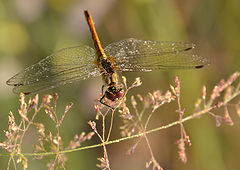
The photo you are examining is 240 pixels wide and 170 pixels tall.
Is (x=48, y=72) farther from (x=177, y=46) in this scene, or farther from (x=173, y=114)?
(x=173, y=114)

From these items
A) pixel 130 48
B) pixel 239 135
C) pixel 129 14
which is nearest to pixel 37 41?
pixel 129 14

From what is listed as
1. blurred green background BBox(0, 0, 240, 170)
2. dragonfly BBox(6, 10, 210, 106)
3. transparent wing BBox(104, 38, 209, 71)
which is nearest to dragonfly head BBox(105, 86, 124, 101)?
dragonfly BBox(6, 10, 210, 106)

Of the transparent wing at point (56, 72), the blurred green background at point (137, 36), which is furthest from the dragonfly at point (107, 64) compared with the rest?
the blurred green background at point (137, 36)

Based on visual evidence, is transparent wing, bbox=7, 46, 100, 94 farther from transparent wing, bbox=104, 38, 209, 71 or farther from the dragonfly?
transparent wing, bbox=104, 38, 209, 71

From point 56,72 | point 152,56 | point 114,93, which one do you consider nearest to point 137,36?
point 152,56

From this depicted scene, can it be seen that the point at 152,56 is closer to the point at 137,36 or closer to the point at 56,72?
the point at 56,72

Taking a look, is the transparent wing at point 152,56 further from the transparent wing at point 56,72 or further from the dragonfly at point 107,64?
the transparent wing at point 56,72

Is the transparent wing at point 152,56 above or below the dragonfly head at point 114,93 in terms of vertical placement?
above
